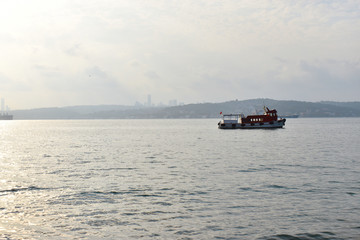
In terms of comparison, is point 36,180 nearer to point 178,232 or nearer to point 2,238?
point 2,238

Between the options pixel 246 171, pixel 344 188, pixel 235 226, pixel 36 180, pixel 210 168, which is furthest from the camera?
pixel 210 168

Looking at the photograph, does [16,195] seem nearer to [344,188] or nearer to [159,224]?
[159,224]

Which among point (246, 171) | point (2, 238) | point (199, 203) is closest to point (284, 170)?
point (246, 171)

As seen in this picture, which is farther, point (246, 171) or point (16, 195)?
point (246, 171)

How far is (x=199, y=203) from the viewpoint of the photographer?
20.8m

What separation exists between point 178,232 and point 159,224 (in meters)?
1.48

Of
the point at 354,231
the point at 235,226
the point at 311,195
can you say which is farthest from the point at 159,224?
the point at 311,195

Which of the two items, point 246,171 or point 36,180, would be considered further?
point 246,171

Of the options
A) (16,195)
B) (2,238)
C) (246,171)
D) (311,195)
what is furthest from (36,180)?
(311,195)

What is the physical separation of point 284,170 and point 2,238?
25351mm

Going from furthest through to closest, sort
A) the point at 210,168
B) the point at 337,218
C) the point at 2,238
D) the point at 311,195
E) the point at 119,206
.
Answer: the point at 210,168 → the point at 311,195 → the point at 119,206 → the point at 337,218 → the point at 2,238

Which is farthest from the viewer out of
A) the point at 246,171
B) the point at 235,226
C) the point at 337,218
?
the point at 246,171

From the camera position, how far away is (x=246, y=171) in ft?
110

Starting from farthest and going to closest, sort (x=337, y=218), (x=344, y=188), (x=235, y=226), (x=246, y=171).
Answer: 1. (x=246, y=171)
2. (x=344, y=188)
3. (x=337, y=218)
4. (x=235, y=226)
